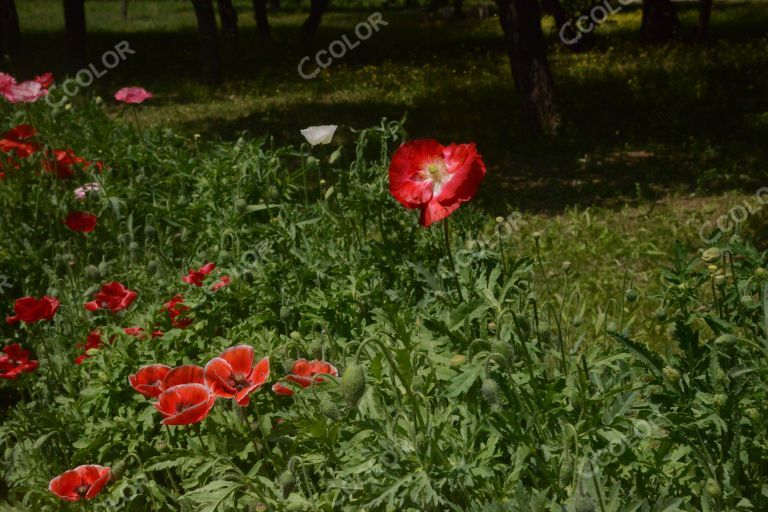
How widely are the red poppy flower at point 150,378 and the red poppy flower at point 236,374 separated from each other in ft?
0.62

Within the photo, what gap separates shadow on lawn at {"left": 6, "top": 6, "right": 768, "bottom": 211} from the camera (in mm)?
7891

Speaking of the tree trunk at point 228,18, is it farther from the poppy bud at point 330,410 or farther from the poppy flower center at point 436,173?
the poppy bud at point 330,410

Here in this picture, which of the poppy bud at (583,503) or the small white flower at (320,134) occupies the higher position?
the poppy bud at (583,503)

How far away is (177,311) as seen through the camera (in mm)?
3094

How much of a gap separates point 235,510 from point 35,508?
95 centimetres

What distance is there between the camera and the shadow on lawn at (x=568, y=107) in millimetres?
7891

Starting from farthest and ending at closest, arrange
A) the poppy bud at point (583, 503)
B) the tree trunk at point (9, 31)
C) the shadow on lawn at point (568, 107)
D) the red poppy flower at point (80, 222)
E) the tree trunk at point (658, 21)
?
1. the tree trunk at point (658, 21)
2. the tree trunk at point (9, 31)
3. the shadow on lawn at point (568, 107)
4. the red poppy flower at point (80, 222)
5. the poppy bud at point (583, 503)

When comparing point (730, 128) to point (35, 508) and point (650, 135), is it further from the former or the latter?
point (35, 508)

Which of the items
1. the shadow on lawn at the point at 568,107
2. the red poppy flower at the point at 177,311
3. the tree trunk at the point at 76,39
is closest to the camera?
the red poppy flower at the point at 177,311

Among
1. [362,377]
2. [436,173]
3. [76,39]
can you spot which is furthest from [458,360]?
[76,39]

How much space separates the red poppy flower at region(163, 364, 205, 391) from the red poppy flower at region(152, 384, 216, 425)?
0.26 ft

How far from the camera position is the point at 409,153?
7.82ft

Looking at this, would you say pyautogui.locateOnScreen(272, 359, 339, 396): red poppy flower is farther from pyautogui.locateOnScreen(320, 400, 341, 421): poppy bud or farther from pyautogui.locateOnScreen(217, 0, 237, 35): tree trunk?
pyautogui.locateOnScreen(217, 0, 237, 35): tree trunk

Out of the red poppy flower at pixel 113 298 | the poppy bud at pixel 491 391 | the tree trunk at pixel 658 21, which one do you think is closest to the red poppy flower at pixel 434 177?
the poppy bud at pixel 491 391
